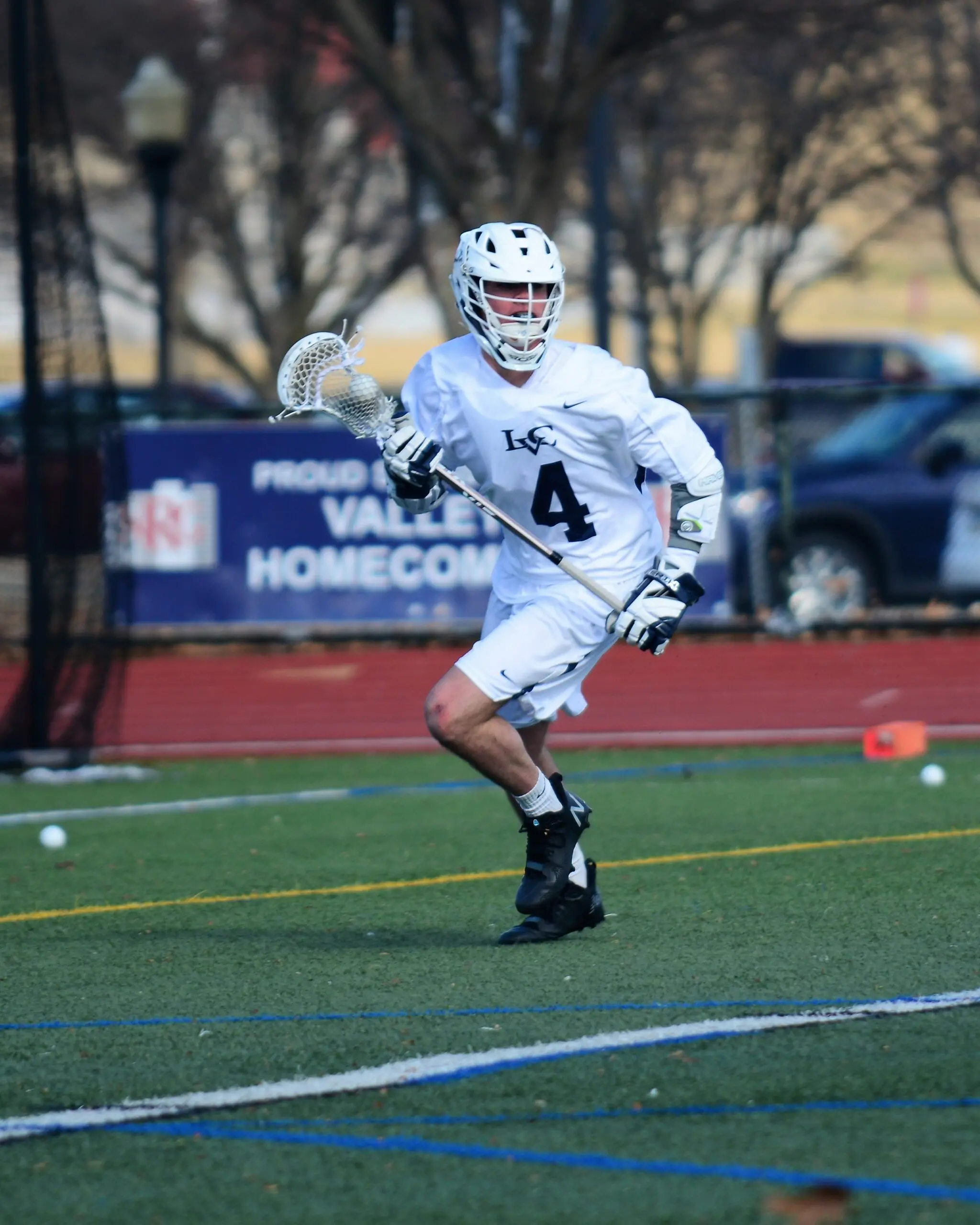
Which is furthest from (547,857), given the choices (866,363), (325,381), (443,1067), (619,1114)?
(866,363)

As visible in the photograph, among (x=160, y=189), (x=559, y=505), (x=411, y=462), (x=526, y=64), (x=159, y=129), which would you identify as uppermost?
(x=526, y=64)

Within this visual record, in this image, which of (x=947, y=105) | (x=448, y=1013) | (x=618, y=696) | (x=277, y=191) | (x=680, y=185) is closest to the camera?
(x=448, y=1013)

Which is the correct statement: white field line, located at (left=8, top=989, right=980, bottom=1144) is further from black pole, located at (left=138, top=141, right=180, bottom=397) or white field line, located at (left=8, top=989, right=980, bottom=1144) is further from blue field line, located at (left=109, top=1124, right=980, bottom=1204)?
black pole, located at (left=138, top=141, right=180, bottom=397)

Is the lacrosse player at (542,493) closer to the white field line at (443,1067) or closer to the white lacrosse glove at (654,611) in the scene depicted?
the white lacrosse glove at (654,611)

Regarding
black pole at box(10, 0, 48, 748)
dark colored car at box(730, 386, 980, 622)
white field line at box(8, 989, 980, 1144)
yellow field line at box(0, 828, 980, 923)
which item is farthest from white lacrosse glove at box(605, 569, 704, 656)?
dark colored car at box(730, 386, 980, 622)

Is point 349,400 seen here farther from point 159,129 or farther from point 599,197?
point 159,129

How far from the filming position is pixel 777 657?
15742mm

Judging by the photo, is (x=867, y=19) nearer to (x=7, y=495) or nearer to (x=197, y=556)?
(x=197, y=556)

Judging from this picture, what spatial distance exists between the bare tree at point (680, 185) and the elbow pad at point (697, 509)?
19329 mm

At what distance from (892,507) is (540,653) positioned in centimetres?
1160

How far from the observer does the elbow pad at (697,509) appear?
20.6 feet

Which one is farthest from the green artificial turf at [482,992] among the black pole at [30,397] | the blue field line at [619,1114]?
the black pole at [30,397]

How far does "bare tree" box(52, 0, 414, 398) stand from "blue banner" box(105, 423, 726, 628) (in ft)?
37.1

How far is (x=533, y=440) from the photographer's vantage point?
627 cm
